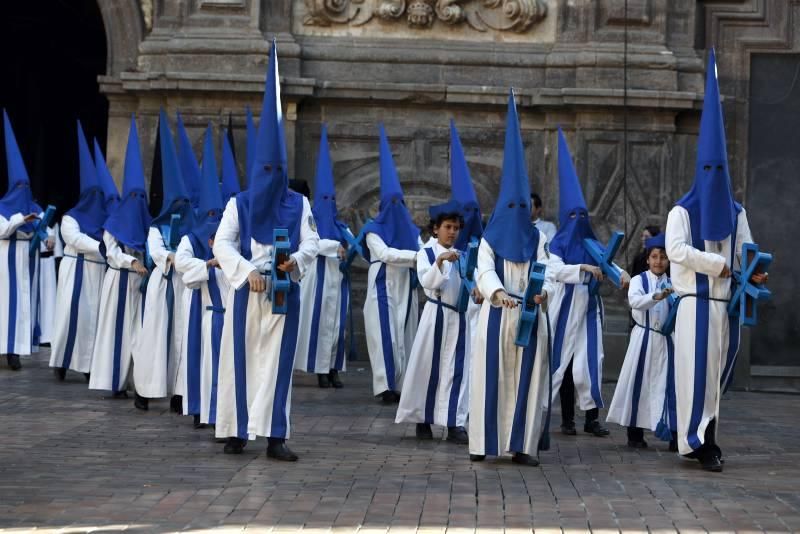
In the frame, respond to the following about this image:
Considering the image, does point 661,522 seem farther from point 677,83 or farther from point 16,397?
point 677,83

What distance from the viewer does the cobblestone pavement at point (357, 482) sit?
8.10 meters

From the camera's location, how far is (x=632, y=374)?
39.6 ft

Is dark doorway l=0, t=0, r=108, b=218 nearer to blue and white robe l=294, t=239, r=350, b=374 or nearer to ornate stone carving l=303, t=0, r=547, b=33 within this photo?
ornate stone carving l=303, t=0, r=547, b=33

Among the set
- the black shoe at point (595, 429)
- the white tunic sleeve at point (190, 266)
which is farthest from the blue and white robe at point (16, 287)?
the black shoe at point (595, 429)

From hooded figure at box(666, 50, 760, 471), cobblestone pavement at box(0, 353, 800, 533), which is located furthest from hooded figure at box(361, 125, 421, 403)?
hooded figure at box(666, 50, 760, 471)

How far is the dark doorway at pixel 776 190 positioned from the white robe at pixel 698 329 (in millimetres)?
7684

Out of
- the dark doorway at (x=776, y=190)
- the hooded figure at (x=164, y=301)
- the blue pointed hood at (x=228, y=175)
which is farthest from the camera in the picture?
the dark doorway at (x=776, y=190)

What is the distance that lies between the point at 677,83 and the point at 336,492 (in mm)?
9941

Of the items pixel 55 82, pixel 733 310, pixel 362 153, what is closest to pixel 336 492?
pixel 733 310

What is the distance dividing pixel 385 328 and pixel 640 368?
3569 mm

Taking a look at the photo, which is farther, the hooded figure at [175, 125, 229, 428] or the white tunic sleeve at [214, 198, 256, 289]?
the hooded figure at [175, 125, 229, 428]

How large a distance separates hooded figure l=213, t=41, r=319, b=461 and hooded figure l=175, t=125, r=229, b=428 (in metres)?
1.07

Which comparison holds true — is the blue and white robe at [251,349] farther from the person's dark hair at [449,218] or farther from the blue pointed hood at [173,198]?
the blue pointed hood at [173,198]

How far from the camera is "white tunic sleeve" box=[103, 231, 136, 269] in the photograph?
47.4 feet
